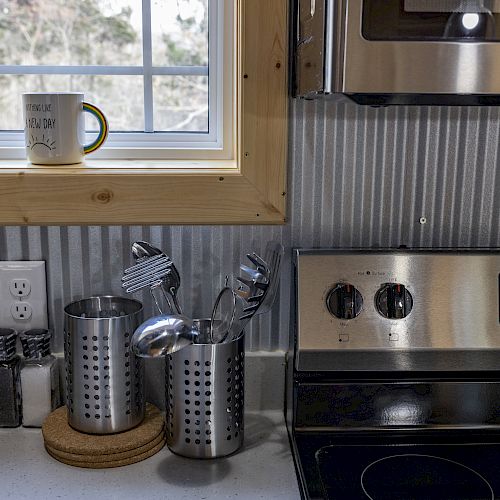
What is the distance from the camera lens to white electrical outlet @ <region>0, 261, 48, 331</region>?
1245 mm

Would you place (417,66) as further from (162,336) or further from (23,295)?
(23,295)

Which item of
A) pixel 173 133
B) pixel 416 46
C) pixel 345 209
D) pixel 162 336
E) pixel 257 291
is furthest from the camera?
pixel 173 133

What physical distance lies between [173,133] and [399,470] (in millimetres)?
726

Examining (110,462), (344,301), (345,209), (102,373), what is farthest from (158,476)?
(345,209)

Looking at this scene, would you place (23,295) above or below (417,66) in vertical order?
below

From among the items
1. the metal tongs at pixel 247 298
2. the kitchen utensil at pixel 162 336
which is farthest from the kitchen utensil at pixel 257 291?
the kitchen utensil at pixel 162 336

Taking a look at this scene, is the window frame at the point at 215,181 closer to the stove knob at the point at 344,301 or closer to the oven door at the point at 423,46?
the stove knob at the point at 344,301

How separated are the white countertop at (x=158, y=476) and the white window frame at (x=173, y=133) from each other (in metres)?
0.53

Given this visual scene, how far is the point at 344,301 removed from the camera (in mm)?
1145

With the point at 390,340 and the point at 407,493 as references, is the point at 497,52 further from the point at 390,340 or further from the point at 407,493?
the point at 407,493

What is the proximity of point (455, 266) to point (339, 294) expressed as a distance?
20 centimetres

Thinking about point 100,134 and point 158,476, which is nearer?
point 158,476

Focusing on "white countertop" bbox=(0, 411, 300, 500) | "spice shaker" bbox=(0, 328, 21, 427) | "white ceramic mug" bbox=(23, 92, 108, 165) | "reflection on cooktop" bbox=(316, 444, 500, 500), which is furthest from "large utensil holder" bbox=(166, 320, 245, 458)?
"white ceramic mug" bbox=(23, 92, 108, 165)

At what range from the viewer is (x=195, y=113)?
1.37 meters
